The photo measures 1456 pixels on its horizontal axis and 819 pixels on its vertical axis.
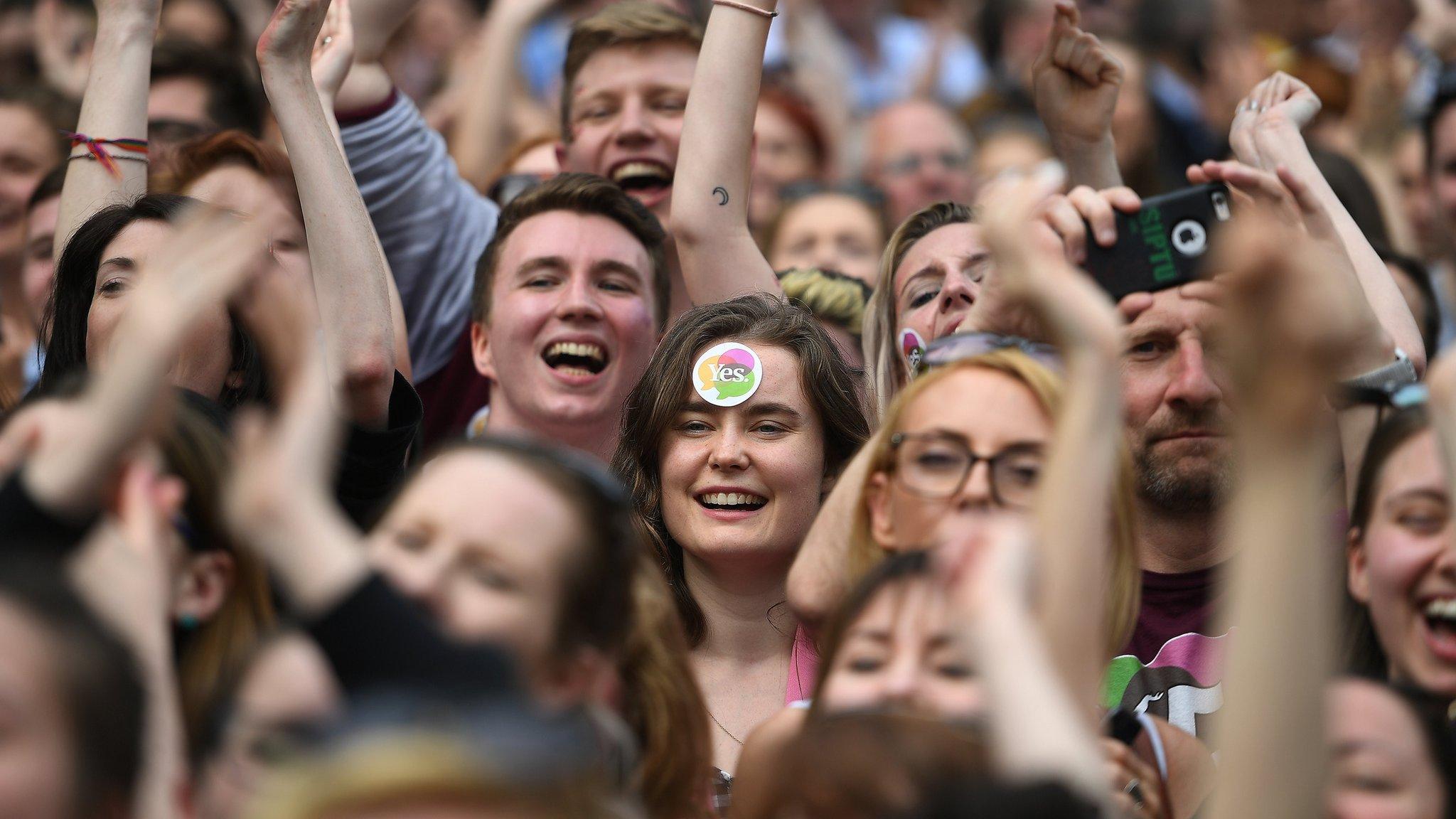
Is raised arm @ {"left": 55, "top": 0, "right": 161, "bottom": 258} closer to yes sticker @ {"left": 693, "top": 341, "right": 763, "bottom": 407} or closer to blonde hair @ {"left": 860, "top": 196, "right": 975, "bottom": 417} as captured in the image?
yes sticker @ {"left": 693, "top": 341, "right": 763, "bottom": 407}

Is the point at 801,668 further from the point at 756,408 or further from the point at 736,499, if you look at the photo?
the point at 756,408

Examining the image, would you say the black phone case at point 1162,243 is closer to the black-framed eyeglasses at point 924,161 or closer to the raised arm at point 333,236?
the raised arm at point 333,236

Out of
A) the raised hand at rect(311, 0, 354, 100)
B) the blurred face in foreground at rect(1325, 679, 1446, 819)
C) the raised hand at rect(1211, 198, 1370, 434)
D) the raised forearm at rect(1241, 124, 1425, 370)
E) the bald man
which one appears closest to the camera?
the raised hand at rect(1211, 198, 1370, 434)

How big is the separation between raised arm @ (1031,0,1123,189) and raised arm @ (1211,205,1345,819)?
2108 mm

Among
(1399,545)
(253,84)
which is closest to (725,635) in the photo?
(1399,545)

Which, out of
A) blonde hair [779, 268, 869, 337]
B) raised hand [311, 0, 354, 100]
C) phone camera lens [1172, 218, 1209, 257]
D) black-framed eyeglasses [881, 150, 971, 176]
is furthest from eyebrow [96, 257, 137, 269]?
black-framed eyeglasses [881, 150, 971, 176]

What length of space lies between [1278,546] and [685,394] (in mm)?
1946

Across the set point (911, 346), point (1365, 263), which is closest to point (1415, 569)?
point (1365, 263)

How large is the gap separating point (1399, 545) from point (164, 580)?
202 cm

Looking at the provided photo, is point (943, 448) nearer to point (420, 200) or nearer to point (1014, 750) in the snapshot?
point (1014, 750)

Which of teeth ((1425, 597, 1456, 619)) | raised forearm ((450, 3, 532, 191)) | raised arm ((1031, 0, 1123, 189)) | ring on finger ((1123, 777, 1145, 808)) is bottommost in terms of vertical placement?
ring on finger ((1123, 777, 1145, 808))

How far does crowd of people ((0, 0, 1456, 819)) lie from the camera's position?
1.91m

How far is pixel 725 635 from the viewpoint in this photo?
3.65 metres

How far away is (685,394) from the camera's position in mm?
3670
